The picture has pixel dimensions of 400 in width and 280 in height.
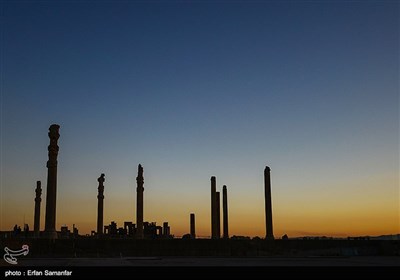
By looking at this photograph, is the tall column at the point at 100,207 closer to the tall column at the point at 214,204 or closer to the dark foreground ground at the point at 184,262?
the tall column at the point at 214,204

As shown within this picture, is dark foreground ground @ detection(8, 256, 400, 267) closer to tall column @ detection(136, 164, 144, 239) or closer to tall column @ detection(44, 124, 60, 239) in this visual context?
tall column @ detection(44, 124, 60, 239)

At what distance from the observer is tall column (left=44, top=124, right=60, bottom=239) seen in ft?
107

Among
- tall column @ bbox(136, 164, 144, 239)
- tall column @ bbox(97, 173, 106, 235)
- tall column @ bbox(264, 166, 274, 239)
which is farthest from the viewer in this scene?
tall column @ bbox(97, 173, 106, 235)

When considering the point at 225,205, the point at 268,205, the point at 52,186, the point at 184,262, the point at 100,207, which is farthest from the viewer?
the point at 225,205

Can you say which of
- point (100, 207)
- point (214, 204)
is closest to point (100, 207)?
point (100, 207)

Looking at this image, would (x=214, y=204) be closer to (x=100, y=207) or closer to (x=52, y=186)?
(x=100, y=207)

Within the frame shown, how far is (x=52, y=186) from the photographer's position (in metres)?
32.8

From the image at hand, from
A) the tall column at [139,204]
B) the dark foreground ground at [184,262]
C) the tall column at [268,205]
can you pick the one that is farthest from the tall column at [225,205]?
the dark foreground ground at [184,262]

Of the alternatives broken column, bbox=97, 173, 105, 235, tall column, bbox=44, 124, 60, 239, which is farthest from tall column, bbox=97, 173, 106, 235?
tall column, bbox=44, 124, 60, 239

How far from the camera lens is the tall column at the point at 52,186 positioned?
32.5 m

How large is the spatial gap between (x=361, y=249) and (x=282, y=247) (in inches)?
251

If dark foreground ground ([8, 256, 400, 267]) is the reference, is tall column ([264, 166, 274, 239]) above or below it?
above
